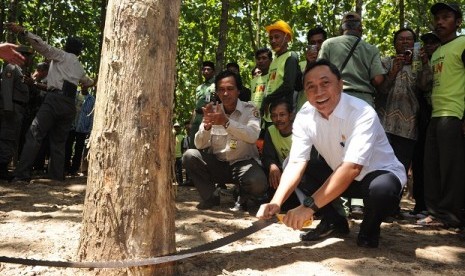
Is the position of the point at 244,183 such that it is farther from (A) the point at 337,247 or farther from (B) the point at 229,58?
(B) the point at 229,58

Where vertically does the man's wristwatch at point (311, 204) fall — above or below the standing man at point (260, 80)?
below

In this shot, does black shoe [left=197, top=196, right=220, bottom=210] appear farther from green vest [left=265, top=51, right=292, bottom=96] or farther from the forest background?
the forest background

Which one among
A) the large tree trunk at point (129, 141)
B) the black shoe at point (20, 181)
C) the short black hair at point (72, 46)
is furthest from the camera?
the short black hair at point (72, 46)

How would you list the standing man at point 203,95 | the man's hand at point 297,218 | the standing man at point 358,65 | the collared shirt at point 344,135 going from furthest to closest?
1. the standing man at point 203,95
2. the standing man at point 358,65
3. the collared shirt at point 344,135
4. the man's hand at point 297,218

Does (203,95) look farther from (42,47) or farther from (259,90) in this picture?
(42,47)

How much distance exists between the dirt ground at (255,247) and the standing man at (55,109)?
1.42 m

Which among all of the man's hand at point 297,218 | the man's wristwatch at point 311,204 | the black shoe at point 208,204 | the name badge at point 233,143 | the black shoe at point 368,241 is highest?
the name badge at point 233,143

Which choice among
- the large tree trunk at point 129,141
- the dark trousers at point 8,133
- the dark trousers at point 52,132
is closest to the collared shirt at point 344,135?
the large tree trunk at point 129,141

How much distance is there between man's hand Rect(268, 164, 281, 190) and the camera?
396 cm

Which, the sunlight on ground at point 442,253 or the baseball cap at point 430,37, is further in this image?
the baseball cap at point 430,37

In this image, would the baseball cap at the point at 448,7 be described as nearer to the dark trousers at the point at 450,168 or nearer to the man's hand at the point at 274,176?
the dark trousers at the point at 450,168

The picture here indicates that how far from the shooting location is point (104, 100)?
7.18 feet

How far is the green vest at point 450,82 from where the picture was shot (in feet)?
11.6

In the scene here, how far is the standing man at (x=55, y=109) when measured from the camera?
5.25m
